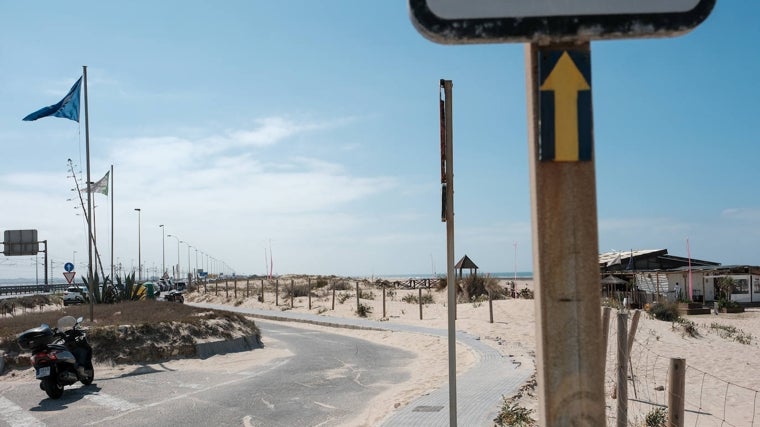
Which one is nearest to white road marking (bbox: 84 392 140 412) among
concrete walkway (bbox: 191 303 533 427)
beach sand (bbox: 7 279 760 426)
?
beach sand (bbox: 7 279 760 426)

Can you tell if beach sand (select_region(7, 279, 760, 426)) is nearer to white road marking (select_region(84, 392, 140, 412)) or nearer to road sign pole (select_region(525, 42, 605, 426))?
white road marking (select_region(84, 392, 140, 412))

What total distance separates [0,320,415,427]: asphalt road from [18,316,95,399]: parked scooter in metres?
0.25

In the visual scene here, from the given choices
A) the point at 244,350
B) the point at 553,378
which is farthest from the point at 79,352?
the point at 553,378

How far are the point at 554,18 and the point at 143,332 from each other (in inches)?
570

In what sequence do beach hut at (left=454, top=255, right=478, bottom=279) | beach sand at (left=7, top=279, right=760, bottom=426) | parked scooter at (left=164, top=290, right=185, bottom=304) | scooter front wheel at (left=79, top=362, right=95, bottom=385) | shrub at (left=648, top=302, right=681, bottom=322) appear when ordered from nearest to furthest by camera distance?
beach sand at (left=7, top=279, right=760, bottom=426)
scooter front wheel at (left=79, top=362, right=95, bottom=385)
shrub at (left=648, top=302, right=681, bottom=322)
beach hut at (left=454, top=255, right=478, bottom=279)
parked scooter at (left=164, top=290, right=185, bottom=304)

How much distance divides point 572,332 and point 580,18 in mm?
1003

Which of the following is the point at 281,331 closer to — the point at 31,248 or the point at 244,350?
the point at 244,350

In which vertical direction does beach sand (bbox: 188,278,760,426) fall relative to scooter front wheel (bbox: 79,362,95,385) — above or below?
below

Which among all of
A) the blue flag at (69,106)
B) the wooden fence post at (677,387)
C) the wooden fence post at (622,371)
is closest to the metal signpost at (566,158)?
the wooden fence post at (677,387)

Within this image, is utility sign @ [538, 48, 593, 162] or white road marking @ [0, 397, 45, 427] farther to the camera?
white road marking @ [0, 397, 45, 427]

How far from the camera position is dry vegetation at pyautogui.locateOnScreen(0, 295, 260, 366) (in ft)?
44.6

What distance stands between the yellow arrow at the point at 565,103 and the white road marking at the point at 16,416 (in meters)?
8.63

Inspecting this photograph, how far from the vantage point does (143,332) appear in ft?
48.5

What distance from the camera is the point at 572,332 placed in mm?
2053
